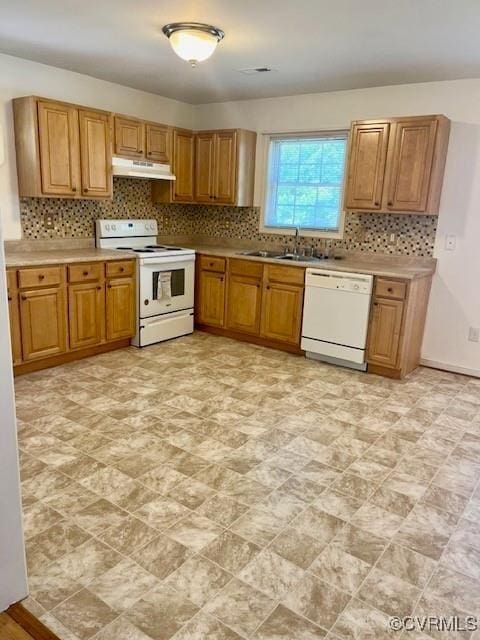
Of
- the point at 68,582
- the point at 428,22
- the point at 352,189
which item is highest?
the point at 428,22

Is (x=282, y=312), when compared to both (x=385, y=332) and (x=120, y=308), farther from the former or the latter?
(x=120, y=308)

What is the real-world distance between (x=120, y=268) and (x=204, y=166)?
5.54 ft

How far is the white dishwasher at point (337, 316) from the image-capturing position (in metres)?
4.10

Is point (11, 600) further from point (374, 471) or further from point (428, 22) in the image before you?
point (428, 22)

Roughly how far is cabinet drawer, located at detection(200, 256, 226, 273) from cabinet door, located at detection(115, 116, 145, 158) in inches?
47.5

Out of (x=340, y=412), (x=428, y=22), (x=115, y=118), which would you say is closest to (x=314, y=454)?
Result: (x=340, y=412)

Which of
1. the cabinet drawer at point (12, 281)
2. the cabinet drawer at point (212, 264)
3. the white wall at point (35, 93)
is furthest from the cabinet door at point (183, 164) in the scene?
the cabinet drawer at point (12, 281)

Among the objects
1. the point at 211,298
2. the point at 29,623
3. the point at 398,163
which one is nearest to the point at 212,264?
the point at 211,298

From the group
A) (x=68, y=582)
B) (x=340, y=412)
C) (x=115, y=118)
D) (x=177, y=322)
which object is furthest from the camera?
(x=177, y=322)

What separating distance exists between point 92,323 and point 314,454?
2.35 meters

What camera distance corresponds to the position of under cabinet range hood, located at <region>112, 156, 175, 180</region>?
4445 millimetres

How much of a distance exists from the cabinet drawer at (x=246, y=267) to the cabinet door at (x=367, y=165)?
102 cm

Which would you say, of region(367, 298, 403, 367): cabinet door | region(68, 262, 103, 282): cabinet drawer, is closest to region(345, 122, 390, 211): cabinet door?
region(367, 298, 403, 367): cabinet door

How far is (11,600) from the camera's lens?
5.51 feet
